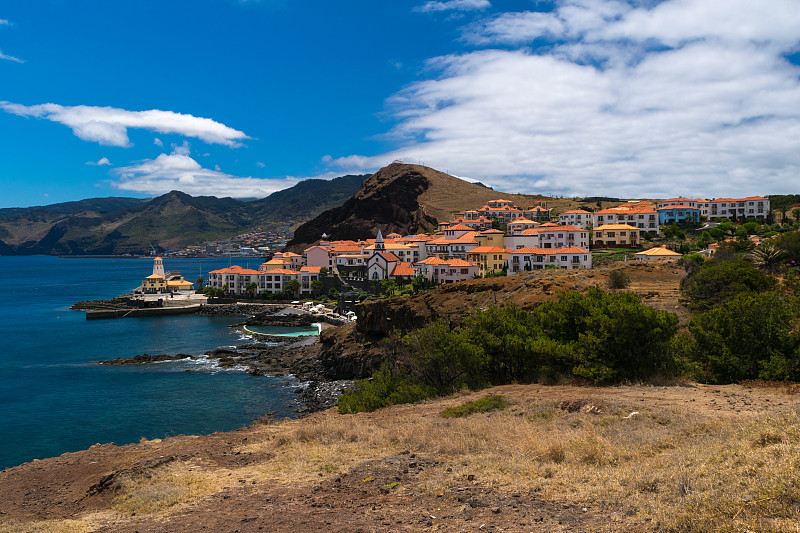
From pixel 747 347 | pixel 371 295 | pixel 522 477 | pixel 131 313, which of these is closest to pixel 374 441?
pixel 522 477

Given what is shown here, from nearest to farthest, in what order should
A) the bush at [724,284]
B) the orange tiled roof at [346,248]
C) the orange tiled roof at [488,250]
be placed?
the bush at [724,284] → the orange tiled roof at [488,250] → the orange tiled roof at [346,248]

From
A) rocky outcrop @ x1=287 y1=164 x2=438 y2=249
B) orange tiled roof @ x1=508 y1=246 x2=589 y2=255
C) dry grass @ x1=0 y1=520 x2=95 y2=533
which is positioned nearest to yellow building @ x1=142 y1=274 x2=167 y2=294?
rocky outcrop @ x1=287 y1=164 x2=438 y2=249

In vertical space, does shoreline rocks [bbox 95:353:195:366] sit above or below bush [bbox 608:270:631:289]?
below

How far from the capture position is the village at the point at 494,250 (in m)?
64.6

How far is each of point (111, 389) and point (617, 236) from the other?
65.9 meters

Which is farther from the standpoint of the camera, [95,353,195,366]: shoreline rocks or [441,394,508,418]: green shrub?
[95,353,195,366]: shoreline rocks

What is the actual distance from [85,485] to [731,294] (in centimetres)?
3273

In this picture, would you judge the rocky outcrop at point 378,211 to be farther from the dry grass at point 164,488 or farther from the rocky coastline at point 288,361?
the dry grass at point 164,488

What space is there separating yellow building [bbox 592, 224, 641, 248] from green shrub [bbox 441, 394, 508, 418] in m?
61.8

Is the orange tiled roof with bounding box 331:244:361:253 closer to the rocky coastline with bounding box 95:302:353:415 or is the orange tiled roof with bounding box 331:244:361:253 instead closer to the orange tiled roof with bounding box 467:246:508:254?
the rocky coastline with bounding box 95:302:353:415

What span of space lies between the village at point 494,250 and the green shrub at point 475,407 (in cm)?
4485

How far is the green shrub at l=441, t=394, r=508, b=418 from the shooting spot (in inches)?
626

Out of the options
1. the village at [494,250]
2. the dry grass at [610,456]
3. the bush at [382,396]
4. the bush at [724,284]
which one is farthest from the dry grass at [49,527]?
the village at [494,250]

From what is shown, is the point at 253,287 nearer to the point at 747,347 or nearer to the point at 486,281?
the point at 486,281
